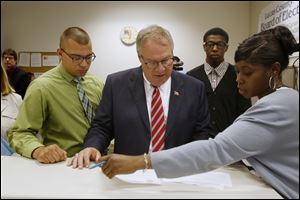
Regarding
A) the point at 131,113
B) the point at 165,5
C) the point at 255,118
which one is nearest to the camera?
the point at 255,118

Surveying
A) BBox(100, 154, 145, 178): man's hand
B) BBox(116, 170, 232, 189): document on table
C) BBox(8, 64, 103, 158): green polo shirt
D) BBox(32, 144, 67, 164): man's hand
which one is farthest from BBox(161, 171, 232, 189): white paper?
BBox(8, 64, 103, 158): green polo shirt

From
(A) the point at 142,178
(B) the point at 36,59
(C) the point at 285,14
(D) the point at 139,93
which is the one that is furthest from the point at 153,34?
(C) the point at 285,14

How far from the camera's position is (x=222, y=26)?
152 cm

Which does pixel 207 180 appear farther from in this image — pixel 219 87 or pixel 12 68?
pixel 12 68

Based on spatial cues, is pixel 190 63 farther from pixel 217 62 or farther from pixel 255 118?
pixel 255 118

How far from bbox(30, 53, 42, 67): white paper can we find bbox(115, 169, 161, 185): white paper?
22.7 inches

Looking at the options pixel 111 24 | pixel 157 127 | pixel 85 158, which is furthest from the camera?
pixel 111 24

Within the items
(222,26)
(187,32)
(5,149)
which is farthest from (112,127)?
(222,26)

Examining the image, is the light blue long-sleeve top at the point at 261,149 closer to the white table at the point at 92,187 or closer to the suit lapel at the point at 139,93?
the white table at the point at 92,187

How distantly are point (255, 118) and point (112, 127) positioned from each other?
0.64 m

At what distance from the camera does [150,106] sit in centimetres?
117

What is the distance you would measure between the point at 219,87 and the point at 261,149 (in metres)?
0.50

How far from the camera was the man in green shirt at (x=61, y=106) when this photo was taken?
1.17m

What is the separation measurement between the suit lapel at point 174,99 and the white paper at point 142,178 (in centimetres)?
25
